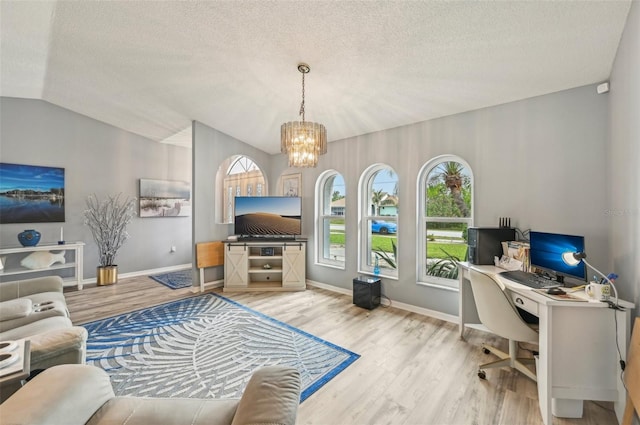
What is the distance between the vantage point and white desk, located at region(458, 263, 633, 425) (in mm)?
1662

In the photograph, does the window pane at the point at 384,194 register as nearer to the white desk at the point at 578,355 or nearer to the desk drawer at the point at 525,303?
the desk drawer at the point at 525,303

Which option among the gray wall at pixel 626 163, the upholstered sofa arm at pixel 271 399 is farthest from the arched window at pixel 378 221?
the upholstered sofa arm at pixel 271 399

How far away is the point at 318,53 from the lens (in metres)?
2.29

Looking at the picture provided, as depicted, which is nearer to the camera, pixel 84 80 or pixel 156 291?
pixel 84 80

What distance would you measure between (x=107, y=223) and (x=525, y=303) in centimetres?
613

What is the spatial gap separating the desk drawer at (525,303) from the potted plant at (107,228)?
5810 millimetres

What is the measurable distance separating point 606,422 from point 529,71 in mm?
2655

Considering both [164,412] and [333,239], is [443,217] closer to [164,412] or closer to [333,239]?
[333,239]

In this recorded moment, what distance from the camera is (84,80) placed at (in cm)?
340

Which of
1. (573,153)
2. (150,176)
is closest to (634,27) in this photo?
(573,153)

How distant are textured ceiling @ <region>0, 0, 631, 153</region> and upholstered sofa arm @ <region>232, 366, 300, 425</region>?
7.41 feet

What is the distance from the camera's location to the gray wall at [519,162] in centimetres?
233

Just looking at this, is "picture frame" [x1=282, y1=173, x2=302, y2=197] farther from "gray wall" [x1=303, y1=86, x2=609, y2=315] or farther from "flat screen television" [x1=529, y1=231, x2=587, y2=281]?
"flat screen television" [x1=529, y1=231, x2=587, y2=281]

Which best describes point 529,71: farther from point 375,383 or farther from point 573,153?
point 375,383
